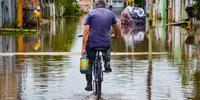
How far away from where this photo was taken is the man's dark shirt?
11781mm

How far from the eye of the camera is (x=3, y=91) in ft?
42.5

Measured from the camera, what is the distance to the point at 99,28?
1184cm

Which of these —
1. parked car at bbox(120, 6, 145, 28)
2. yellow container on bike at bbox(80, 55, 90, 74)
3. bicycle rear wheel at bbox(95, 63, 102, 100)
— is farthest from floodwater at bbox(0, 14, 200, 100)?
parked car at bbox(120, 6, 145, 28)

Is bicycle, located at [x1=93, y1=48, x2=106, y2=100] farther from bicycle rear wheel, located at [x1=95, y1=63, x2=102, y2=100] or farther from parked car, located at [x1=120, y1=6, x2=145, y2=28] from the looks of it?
parked car, located at [x1=120, y1=6, x2=145, y2=28]

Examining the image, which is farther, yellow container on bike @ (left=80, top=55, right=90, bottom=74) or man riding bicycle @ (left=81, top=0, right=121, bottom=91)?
yellow container on bike @ (left=80, top=55, right=90, bottom=74)

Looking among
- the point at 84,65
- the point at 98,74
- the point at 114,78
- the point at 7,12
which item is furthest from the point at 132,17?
the point at 98,74

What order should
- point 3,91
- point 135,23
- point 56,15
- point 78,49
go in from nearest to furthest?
point 3,91 < point 78,49 < point 135,23 < point 56,15

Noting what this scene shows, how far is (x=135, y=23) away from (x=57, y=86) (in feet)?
140

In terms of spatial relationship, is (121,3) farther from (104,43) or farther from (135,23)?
(104,43)

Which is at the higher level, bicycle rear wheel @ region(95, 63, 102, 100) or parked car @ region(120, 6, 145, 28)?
parked car @ region(120, 6, 145, 28)

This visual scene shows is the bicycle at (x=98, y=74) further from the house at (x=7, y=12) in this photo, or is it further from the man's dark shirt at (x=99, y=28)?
the house at (x=7, y=12)

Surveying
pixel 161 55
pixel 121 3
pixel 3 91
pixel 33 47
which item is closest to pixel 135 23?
pixel 33 47

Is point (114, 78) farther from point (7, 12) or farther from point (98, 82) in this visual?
point (7, 12)

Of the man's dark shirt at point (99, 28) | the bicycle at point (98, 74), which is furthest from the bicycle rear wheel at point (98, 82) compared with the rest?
the man's dark shirt at point (99, 28)
